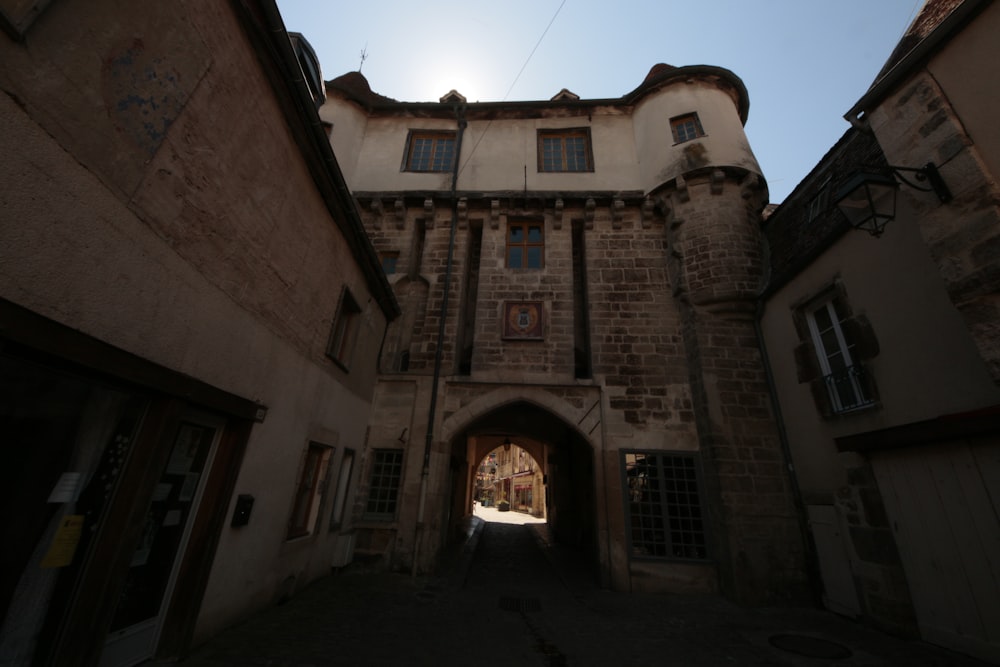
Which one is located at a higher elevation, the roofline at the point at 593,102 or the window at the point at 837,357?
the roofline at the point at 593,102

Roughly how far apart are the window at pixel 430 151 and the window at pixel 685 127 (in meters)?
5.97

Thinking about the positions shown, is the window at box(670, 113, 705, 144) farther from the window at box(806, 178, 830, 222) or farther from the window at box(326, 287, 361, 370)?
the window at box(326, 287, 361, 370)

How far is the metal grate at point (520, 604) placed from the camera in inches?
229

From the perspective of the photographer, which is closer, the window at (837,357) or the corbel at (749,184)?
the window at (837,357)

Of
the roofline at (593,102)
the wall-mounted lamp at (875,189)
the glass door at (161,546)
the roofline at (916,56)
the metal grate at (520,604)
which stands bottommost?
the metal grate at (520,604)

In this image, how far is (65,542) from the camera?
2.57 meters

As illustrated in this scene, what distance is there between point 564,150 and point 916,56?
7925 millimetres

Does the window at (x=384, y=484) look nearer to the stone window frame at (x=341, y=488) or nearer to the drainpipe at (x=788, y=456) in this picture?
the stone window frame at (x=341, y=488)

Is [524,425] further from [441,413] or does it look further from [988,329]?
[988,329]

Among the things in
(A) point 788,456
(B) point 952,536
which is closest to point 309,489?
(B) point 952,536

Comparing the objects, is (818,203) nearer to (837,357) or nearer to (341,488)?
(837,357)

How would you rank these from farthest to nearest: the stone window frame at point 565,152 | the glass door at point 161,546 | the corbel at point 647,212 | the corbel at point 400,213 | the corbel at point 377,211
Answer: the stone window frame at point 565,152, the corbel at point 377,211, the corbel at point 400,213, the corbel at point 647,212, the glass door at point 161,546

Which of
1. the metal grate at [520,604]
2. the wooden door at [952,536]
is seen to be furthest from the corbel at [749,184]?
the metal grate at [520,604]

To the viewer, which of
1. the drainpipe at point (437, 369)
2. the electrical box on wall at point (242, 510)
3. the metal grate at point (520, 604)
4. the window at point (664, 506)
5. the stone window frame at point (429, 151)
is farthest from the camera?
the stone window frame at point (429, 151)
